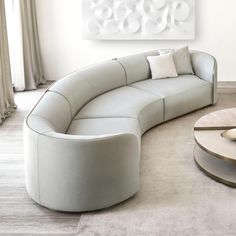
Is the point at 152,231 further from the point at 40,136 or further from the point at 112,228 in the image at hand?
the point at 40,136

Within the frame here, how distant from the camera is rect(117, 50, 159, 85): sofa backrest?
5477mm

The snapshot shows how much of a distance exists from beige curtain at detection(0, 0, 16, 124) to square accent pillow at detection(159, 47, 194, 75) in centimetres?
194

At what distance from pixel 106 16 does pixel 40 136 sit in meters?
3.68

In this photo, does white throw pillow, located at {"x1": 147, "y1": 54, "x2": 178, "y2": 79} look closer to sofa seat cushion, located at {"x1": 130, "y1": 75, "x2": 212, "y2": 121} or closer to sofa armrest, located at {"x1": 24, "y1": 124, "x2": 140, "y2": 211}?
sofa seat cushion, located at {"x1": 130, "y1": 75, "x2": 212, "y2": 121}

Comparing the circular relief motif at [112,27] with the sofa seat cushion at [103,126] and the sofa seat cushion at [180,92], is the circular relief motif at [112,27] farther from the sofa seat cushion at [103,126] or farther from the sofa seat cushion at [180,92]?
the sofa seat cushion at [103,126]

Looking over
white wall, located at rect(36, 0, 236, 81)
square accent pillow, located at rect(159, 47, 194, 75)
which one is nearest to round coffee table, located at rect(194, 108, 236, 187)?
square accent pillow, located at rect(159, 47, 194, 75)

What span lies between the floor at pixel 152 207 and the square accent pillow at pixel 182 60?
1484 mm

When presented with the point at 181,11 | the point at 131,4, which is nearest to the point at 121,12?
the point at 131,4

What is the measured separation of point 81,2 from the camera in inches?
259

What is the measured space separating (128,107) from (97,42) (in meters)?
2.43

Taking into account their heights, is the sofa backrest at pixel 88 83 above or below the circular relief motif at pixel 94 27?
below

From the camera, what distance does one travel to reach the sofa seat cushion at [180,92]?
5.20 m

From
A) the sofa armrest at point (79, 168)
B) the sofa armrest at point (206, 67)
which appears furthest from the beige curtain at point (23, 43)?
the sofa armrest at point (79, 168)

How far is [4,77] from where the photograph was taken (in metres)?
5.53
